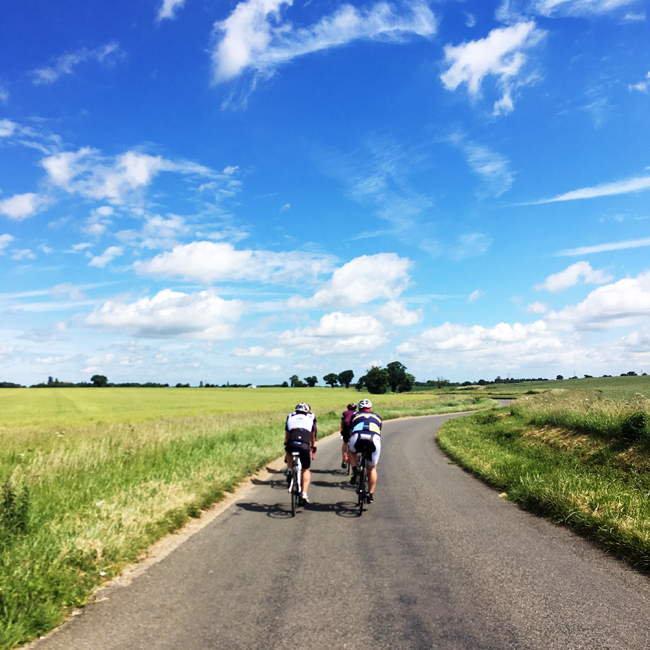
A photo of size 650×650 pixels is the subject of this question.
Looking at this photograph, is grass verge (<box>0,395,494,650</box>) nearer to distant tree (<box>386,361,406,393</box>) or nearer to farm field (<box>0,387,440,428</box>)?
farm field (<box>0,387,440,428</box>)

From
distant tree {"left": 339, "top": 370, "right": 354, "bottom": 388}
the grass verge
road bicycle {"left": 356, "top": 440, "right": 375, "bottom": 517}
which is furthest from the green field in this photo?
distant tree {"left": 339, "top": 370, "right": 354, "bottom": 388}

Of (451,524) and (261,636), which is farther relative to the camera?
(451,524)

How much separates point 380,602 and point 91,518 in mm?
5069

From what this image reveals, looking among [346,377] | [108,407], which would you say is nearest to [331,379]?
[346,377]

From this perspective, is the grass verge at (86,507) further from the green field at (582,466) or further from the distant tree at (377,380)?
the distant tree at (377,380)

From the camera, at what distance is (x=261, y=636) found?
4.45 m

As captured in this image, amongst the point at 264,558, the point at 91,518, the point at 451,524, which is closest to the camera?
the point at 264,558

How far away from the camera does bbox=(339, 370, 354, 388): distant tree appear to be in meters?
171

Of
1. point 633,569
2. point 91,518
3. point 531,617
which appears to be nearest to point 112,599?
point 91,518

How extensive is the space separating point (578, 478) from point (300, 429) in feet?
20.7

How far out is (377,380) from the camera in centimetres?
12950

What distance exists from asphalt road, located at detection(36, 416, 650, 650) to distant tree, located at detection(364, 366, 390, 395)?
12141 centimetres

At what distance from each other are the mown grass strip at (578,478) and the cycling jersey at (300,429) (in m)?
4.83

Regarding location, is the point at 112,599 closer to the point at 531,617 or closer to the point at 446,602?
the point at 446,602
